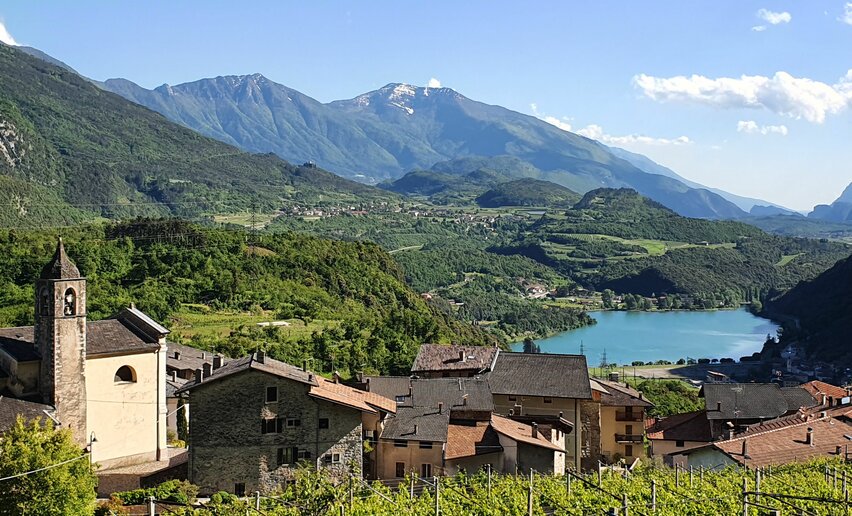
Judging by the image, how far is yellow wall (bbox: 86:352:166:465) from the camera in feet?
96.8

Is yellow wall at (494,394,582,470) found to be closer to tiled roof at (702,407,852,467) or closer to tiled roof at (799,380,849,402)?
tiled roof at (702,407,852,467)

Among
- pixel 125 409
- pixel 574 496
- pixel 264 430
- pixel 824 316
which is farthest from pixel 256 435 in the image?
pixel 824 316

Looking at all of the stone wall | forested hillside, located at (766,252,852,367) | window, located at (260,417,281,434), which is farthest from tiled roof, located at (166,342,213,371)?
forested hillside, located at (766,252,852,367)

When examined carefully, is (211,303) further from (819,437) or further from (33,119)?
(33,119)

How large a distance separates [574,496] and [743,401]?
21.9 m

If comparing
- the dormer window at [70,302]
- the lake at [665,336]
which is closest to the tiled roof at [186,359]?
the dormer window at [70,302]

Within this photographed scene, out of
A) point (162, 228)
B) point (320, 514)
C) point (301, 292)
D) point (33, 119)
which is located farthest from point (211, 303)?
point (33, 119)

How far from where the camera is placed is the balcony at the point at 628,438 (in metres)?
40.2

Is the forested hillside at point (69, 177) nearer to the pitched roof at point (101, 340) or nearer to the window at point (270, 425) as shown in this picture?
the pitched roof at point (101, 340)

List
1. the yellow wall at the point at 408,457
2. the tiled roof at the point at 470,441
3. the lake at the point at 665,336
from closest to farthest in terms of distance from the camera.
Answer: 1. the yellow wall at the point at 408,457
2. the tiled roof at the point at 470,441
3. the lake at the point at 665,336

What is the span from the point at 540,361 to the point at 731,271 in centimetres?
16097

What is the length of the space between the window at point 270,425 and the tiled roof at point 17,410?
20.9 feet

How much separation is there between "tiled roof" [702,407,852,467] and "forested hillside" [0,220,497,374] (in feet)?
82.3

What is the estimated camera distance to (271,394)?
27.0 metres
